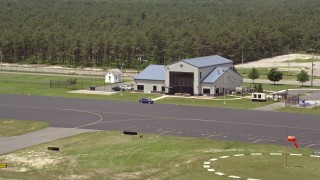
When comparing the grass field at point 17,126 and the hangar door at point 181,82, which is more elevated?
the hangar door at point 181,82

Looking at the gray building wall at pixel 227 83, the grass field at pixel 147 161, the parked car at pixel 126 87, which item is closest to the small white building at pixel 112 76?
the parked car at pixel 126 87

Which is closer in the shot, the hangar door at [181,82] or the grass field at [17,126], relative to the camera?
the grass field at [17,126]

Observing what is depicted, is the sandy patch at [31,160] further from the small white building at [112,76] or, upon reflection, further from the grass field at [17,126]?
the small white building at [112,76]

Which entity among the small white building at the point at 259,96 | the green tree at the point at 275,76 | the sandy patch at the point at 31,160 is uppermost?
the green tree at the point at 275,76

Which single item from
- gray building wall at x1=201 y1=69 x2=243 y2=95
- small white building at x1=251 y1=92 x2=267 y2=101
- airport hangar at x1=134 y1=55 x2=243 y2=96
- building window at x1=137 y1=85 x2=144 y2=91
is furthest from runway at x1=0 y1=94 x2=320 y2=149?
building window at x1=137 y1=85 x2=144 y2=91

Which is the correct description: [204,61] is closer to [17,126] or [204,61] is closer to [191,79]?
[191,79]

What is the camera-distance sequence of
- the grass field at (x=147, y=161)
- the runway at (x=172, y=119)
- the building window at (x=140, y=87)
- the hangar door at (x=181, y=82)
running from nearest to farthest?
the grass field at (x=147, y=161) → the runway at (x=172, y=119) → the hangar door at (x=181, y=82) → the building window at (x=140, y=87)

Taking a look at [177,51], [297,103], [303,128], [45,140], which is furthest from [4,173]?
[177,51]

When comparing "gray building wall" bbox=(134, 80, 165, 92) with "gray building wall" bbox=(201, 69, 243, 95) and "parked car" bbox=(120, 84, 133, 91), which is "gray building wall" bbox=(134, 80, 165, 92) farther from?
"gray building wall" bbox=(201, 69, 243, 95)
